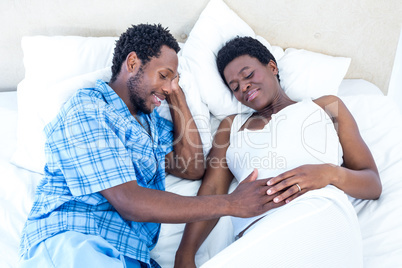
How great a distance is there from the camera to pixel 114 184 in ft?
3.44

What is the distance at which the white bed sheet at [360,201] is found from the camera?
3.77 ft

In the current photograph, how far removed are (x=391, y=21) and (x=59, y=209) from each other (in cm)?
188

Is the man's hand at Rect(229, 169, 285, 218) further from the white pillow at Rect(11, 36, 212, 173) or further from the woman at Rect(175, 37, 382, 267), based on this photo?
the white pillow at Rect(11, 36, 212, 173)

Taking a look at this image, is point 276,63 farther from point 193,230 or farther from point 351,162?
point 193,230

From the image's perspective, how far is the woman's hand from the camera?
3.76 ft

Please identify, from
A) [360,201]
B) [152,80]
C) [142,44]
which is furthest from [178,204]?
[360,201]

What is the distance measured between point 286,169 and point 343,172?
19 cm

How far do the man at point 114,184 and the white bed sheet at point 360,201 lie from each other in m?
0.14

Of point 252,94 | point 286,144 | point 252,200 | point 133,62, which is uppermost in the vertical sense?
point 133,62

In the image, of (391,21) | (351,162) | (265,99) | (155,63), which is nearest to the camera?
(155,63)

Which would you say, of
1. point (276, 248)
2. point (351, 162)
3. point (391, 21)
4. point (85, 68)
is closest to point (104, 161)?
point (276, 248)

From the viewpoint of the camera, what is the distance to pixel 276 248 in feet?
3.06

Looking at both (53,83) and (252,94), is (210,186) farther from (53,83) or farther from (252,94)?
(53,83)

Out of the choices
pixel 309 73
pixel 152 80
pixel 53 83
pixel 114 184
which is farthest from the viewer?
pixel 309 73
